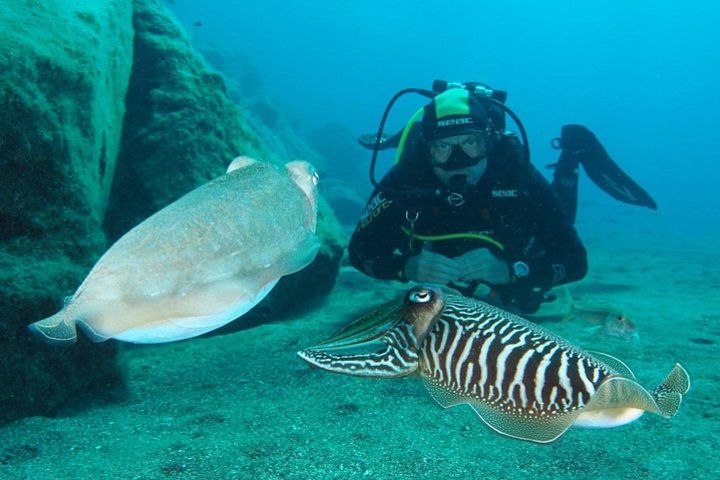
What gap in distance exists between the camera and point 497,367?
161 centimetres

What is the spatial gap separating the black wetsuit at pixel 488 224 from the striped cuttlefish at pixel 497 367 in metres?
3.57

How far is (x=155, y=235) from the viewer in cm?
95

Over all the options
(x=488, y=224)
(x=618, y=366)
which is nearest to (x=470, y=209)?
(x=488, y=224)

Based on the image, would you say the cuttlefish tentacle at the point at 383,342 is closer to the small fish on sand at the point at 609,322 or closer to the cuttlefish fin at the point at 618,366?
the cuttlefish fin at the point at 618,366

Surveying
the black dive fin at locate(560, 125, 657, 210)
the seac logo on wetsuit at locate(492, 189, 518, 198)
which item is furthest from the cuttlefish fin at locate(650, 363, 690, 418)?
the black dive fin at locate(560, 125, 657, 210)

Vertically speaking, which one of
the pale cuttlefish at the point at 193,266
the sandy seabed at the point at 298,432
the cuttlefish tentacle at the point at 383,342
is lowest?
the sandy seabed at the point at 298,432

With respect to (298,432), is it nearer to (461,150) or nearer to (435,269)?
(435,269)

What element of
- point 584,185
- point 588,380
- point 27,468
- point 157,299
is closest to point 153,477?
point 27,468

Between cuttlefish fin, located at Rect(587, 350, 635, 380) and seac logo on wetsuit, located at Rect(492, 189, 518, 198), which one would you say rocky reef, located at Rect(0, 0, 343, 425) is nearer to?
cuttlefish fin, located at Rect(587, 350, 635, 380)

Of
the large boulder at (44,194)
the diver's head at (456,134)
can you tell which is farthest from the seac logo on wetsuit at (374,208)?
the large boulder at (44,194)

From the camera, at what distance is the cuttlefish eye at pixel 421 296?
5.68 ft

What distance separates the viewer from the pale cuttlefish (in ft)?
2.98

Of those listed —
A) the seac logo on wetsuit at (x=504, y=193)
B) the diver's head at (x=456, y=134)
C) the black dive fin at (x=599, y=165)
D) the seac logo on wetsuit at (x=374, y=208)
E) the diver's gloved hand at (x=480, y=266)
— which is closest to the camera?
the diver's gloved hand at (x=480, y=266)

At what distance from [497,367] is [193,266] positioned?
116cm
